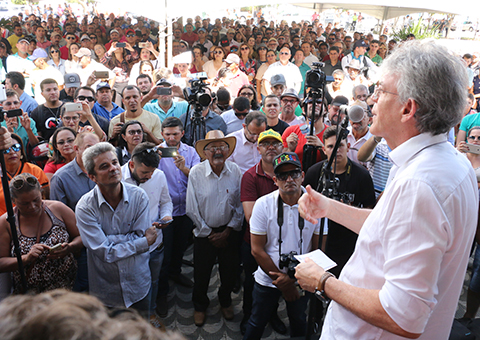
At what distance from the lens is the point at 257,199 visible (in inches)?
119

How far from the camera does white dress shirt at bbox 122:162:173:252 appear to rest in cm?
298

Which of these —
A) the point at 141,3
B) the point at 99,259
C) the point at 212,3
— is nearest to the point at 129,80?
the point at 141,3

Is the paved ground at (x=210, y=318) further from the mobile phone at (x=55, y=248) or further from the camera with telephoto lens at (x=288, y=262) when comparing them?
the mobile phone at (x=55, y=248)

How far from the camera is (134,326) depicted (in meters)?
0.51

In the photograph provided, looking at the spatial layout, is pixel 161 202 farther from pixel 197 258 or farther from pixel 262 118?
pixel 262 118

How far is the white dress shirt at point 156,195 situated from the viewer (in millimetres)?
2980

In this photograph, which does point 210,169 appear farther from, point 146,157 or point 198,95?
point 198,95

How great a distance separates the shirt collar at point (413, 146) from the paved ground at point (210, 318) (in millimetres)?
2358

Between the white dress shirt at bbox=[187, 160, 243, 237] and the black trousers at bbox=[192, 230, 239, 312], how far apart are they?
12cm

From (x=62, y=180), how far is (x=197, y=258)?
133cm

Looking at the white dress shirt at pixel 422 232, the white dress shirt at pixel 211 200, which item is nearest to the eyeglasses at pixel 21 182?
the white dress shirt at pixel 211 200

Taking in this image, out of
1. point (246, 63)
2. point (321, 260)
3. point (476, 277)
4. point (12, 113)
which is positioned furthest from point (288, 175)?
A: point (246, 63)

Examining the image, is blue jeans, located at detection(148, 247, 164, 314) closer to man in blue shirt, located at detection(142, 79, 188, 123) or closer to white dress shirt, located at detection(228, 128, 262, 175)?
white dress shirt, located at detection(228, 128, 262, 175)

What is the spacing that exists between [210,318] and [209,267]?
18.1 inches
